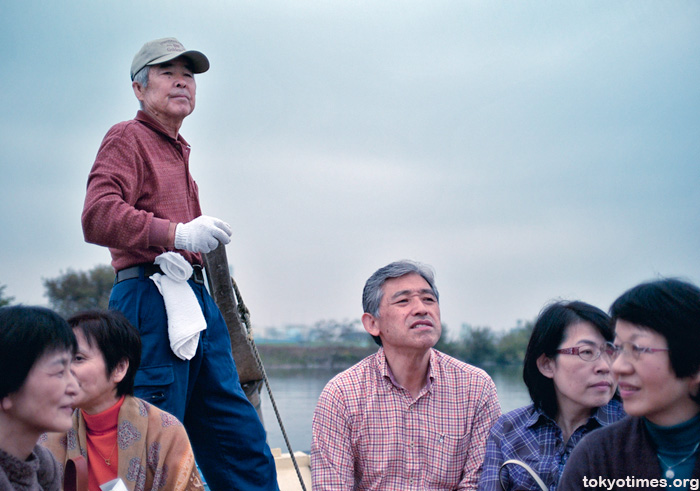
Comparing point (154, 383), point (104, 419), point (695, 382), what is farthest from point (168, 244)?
point (695, 382)

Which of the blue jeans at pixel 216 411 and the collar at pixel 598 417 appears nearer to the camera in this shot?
the collar at pixel 598 417

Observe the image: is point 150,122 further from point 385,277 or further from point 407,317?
point 407,317

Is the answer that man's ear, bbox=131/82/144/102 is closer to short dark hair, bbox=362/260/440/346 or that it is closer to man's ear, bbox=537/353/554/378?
short dark hair, bbox=362/260/440/346

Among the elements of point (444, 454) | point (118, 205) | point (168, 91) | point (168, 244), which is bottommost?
point (444, 454)

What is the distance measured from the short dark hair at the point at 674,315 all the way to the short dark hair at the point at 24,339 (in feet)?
4.30

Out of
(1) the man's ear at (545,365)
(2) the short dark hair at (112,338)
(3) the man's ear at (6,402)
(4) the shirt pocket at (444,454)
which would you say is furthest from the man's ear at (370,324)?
(3) the man's ear at (6,402)

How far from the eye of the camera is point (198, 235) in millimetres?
2223

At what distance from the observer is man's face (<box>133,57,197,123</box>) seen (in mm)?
2430

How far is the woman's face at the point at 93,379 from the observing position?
2021 millimetres

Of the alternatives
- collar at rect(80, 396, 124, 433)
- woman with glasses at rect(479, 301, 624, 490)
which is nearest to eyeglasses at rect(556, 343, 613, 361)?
woman with glasses at rect(479, 301, 624, 490)

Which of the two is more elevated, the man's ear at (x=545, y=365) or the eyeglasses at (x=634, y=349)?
the eyeglasses at (x=634, y=349)

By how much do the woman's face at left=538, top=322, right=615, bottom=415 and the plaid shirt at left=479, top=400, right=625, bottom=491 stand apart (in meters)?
0.06

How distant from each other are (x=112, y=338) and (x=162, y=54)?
1013mm

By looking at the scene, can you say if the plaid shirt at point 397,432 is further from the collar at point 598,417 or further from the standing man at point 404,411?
the collar at point 598,417
